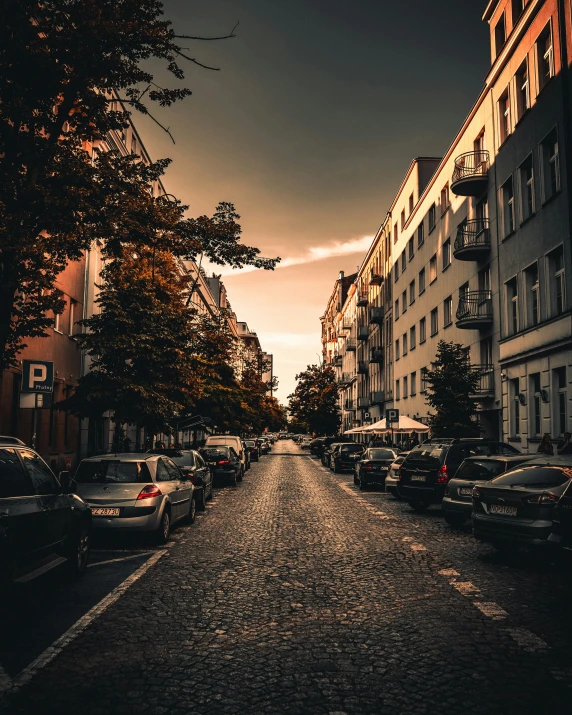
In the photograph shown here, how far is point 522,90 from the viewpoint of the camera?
24.6m

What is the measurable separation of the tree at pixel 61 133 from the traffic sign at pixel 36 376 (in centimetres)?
49

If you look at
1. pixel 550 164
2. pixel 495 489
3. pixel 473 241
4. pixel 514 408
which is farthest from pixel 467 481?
pixel 473 241

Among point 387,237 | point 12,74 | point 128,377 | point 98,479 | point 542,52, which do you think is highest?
point 387,237

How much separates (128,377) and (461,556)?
14489mm

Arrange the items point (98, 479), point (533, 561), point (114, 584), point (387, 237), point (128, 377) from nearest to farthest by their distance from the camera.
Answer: point (114, 584) < point (533, 561) < point (98, 479) < point (128, 377) < point (387, 237)

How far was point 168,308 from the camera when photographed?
77.3 ft

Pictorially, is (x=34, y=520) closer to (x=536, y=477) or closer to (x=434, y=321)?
(x=536, y=477)

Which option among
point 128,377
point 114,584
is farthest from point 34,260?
point 128,377

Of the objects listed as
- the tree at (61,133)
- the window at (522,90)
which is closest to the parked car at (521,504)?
the tree at (61,133)

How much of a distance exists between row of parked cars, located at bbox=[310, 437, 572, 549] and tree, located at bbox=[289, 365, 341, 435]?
219 ft

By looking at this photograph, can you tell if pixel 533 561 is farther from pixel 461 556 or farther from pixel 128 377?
pixel 128 377

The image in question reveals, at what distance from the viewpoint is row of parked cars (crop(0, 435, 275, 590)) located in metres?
6.29

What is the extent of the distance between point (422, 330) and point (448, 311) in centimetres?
663

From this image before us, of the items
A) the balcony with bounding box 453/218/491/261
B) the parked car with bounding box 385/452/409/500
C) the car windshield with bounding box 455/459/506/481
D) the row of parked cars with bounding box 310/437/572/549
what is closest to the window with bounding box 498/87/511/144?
the balcony with bounding box 453/218/491/261
